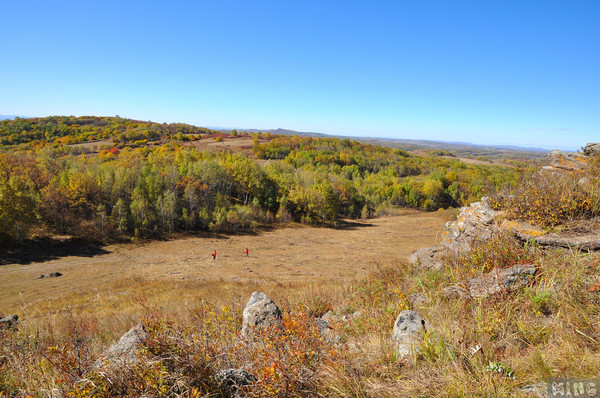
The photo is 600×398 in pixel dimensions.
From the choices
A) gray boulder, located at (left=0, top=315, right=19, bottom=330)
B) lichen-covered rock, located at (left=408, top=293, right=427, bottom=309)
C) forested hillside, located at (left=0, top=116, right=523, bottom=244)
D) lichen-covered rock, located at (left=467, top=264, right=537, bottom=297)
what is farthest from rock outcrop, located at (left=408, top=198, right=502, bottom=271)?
gray boulder, located at (left=0, top=315, right=19, bottom=330)

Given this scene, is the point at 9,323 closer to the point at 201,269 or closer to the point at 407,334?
the point at 407,334

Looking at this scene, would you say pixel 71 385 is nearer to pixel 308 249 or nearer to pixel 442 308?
pixel 442 308

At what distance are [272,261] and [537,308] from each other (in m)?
29.0

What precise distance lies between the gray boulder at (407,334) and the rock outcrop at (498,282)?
125cm

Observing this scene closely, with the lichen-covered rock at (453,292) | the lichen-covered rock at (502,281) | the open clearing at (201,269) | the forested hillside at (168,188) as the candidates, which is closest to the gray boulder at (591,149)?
the forested hillside at (168,188)

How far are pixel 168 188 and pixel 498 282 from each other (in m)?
44.7

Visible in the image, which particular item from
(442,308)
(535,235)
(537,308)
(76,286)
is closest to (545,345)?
(537,308)

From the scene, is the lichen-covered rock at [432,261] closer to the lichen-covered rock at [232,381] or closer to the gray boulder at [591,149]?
the lichen-covered rock at [232,381]

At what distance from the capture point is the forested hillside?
3206cm

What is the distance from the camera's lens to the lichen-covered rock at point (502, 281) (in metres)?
4.41

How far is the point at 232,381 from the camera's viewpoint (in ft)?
9.43

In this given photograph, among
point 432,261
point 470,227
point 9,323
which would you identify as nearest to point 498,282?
point 432,261

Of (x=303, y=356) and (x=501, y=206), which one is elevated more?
(x=501, y=206)

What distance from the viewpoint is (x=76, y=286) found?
2089cm
